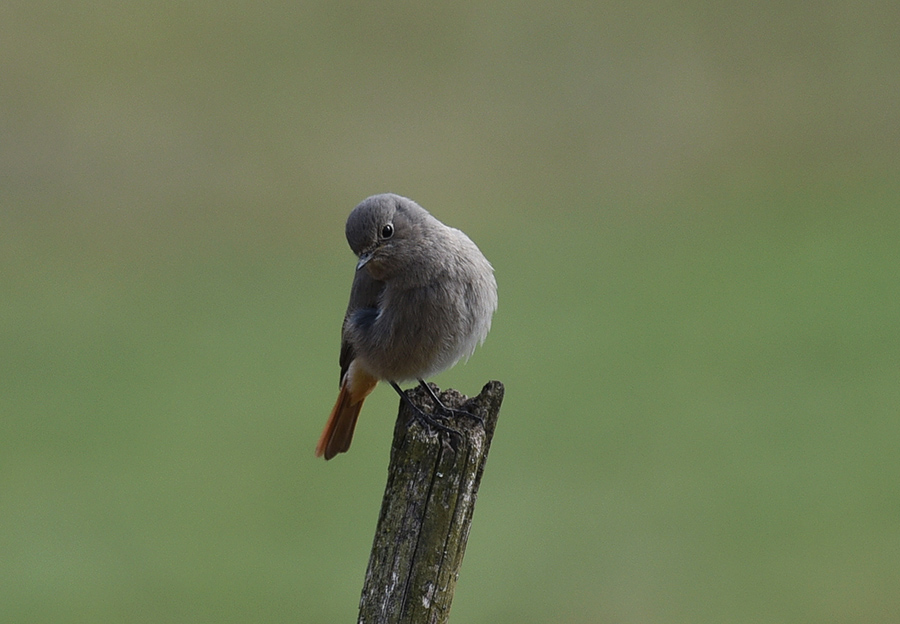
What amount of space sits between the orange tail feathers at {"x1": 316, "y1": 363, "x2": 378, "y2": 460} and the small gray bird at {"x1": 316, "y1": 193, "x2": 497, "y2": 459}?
0.19 m

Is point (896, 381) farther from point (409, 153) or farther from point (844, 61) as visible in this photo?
point (844, 61)

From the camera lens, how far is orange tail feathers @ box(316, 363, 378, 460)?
18.0ft

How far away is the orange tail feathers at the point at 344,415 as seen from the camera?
547 cm

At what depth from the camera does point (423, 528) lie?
3879 millimetres

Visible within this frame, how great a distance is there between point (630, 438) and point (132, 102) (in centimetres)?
824

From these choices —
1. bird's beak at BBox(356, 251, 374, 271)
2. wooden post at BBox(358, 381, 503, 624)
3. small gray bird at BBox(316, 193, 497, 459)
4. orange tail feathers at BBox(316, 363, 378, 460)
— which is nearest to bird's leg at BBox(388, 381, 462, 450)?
wooden post at BBox(358, 381, 503, 624)

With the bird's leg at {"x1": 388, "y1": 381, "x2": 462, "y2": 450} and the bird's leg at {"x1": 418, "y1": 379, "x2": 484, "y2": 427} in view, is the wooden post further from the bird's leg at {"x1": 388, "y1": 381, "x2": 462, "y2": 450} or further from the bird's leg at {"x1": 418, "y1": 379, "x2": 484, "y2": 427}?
the bird's leg at {"x1": 418, "y1": 379, "x2": 484, "y2": 427}

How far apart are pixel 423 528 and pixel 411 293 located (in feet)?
4.74

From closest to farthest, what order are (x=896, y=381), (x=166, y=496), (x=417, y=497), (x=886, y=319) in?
(x=417, y=497)
(x=166, y=496)
(x=896, y=381)
(x=886, y=319)

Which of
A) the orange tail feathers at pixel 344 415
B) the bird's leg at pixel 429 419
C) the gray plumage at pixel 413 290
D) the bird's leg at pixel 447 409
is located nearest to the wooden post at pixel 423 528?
the bird's leg at pixel 429 419

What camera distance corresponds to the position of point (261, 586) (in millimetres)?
8906

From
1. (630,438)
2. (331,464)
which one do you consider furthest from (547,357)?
(331,464)

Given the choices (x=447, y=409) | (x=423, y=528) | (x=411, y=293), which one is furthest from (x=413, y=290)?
(x=423, y=528)

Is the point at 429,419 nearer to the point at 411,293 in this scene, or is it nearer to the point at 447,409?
the point at 447,409
